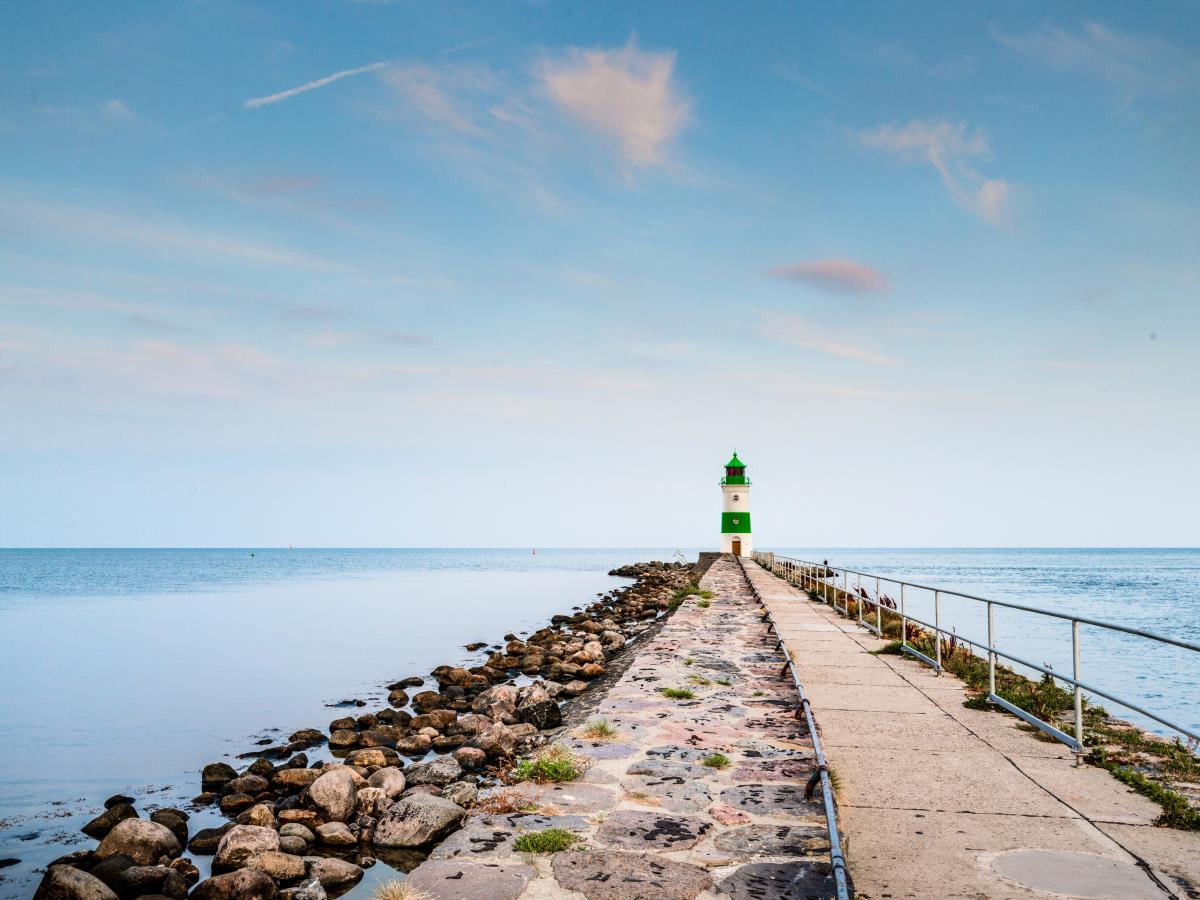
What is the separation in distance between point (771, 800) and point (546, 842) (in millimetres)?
1600

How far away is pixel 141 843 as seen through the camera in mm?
7055

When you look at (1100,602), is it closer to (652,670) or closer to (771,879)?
(652,670)

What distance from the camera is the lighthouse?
51.7 m

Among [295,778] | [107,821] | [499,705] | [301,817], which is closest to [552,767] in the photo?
[301,817]

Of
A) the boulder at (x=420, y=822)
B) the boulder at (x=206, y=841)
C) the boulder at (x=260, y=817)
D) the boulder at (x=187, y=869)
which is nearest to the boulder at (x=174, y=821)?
the boulder at (x=206, y=841)

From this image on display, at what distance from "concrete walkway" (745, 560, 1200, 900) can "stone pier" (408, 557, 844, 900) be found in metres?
0.36

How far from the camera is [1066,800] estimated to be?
5.62 meters

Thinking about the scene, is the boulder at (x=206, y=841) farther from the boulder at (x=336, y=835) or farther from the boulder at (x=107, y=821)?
the boulder at (x=107, y=821)

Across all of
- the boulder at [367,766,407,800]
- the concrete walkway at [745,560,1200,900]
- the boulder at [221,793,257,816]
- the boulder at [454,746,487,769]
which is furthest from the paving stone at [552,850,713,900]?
the boulder at [221,793,257,816]

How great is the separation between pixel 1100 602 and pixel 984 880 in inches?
1833

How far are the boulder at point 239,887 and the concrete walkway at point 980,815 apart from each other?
3.98 meters

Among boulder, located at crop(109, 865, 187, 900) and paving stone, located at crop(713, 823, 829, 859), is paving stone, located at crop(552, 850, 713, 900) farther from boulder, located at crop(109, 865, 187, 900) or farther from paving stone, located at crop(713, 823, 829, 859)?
boulder, located at crop(109, 865, 187, 900)

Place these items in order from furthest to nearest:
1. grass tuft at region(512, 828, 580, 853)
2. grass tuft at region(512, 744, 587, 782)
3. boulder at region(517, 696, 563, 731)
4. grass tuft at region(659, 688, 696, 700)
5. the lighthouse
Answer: the lighthouse < boulder at region(517, 696, 563, 731) < grass tuft at region(659, 688, 696, 700) < grass tuft at region(512, 744, 587, 782) < grass tuft at region(512, 828, 580, 853)

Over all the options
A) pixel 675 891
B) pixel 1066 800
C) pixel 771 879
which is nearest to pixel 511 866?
pixel 675 891
